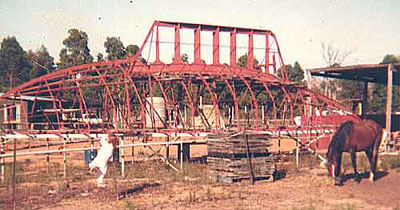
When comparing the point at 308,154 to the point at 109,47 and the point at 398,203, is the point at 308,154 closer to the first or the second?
the point at 398,203

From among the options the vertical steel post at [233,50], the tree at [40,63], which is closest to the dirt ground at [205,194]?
the vertical steel post at [233,50]

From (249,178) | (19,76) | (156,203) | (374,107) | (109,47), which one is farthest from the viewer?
(19,76)

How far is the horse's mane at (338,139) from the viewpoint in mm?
13688

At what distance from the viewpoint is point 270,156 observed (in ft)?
50.8

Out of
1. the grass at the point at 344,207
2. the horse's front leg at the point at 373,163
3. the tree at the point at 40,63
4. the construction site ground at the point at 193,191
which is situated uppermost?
the tree at the point at 40,63

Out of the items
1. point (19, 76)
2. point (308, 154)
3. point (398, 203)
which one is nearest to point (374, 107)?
point (308, 154)

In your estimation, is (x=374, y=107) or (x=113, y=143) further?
(x=374, y=107)

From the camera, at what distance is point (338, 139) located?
13.9m

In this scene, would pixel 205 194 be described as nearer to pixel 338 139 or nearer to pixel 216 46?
pixel 338 139

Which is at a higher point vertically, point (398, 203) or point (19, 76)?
point (19, 76)

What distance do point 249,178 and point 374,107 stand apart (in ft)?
156

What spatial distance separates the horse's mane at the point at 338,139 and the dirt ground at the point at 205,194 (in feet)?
3.61

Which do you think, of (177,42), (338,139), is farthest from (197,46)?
(338,139)

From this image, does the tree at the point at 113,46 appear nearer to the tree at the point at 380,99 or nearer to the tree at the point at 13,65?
the tree at the point at 13,65
